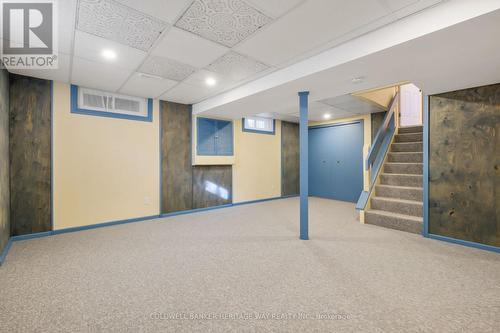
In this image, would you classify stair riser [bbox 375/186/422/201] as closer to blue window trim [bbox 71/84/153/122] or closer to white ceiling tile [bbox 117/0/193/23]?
white ceiling tile [bbox 117/0/193/23]

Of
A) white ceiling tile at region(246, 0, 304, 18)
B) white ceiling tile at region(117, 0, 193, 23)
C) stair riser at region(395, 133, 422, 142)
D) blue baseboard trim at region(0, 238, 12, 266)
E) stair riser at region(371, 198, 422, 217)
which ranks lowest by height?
blue baseboard trim at region(0, 238, 12, 266)

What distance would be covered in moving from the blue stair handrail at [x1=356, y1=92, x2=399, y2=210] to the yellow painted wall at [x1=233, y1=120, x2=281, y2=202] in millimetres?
2856

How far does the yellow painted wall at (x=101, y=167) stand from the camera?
12.8 ft

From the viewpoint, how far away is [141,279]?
93.4 inches

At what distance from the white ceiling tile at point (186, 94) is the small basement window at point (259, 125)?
189cm

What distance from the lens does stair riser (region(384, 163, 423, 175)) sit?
4.65 m

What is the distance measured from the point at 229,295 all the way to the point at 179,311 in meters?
0.45

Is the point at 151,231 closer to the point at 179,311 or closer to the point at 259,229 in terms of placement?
the point at 259,229

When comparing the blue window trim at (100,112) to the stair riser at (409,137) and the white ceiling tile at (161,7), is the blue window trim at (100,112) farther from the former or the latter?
the stair riser at (409,137)

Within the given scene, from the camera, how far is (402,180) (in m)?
4.63

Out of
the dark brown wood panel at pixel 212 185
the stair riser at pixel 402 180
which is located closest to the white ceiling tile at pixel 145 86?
the dark brown wood panel at pixel 212 185

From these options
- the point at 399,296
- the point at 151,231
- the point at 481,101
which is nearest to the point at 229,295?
the point at 399,296

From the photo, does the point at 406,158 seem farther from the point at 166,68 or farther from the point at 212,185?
the point at 166,68

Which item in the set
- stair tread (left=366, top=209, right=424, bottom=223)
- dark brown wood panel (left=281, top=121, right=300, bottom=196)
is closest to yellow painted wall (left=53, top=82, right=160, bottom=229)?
dark brown wood panel (left=281, top=121, right=300, bottom=196)
